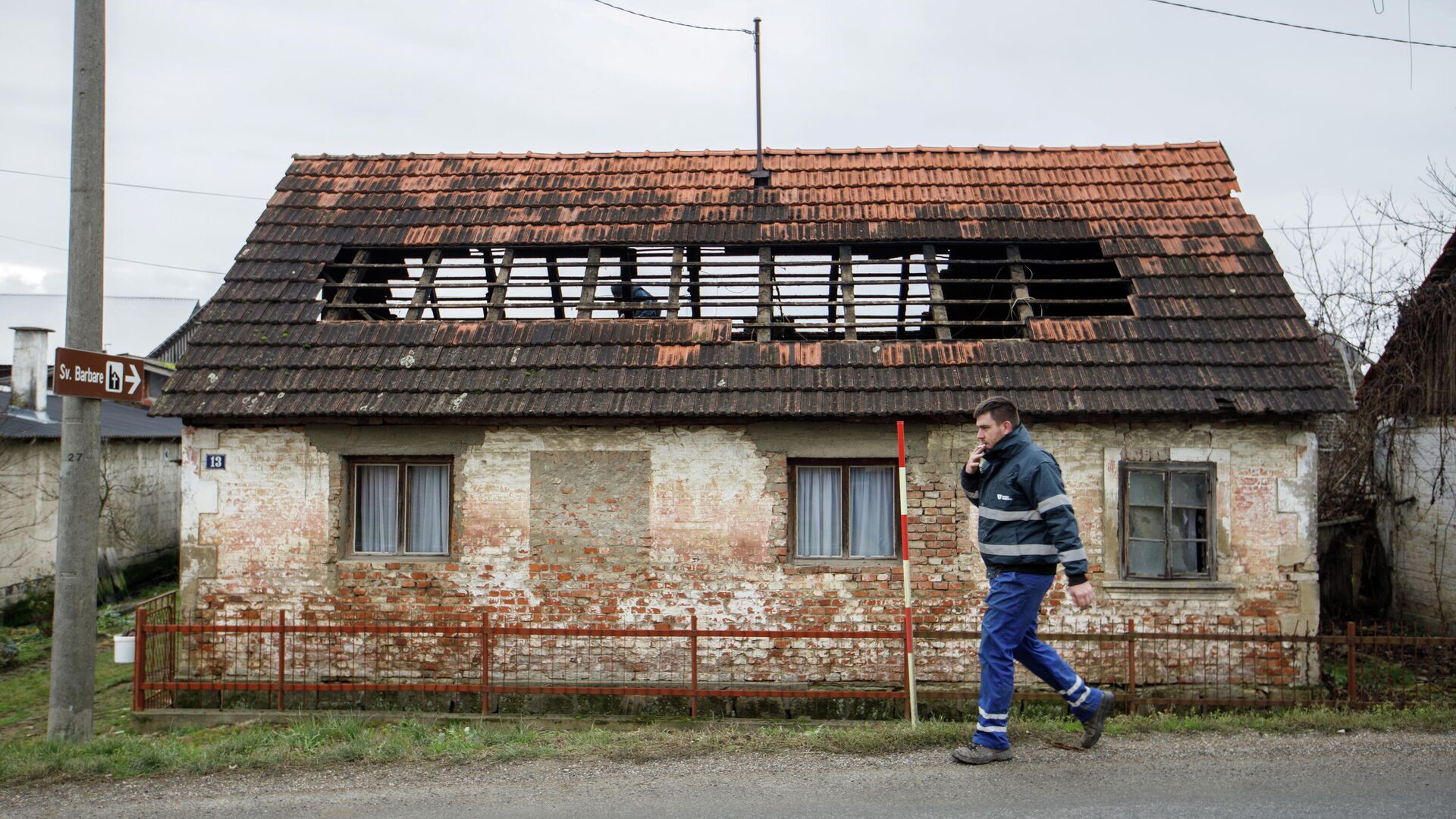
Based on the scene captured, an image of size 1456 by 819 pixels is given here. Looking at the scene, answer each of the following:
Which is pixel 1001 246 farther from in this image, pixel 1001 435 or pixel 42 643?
pixel 42 643

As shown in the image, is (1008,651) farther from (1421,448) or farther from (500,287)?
(1421,448)

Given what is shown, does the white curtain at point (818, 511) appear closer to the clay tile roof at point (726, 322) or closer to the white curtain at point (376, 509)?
the clay tile roof at point (726, 322)

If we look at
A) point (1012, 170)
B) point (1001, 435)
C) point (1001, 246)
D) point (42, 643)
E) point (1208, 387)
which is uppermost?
point (1012, 170)

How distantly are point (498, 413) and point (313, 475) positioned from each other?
1925 mm

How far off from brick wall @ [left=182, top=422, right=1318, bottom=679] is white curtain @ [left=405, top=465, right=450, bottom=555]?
217 mm

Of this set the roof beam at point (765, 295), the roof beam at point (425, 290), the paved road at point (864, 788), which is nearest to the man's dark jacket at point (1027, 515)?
the paved road at point (864, 788)

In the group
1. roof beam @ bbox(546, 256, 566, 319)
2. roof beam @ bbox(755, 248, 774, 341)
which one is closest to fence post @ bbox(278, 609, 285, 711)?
roof beam @ bbox(546, 256, 566, 319)

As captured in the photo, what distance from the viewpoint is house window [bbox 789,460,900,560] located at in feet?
30.8

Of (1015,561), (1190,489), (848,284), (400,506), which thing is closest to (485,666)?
(400,506)

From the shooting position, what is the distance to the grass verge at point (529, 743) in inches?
238

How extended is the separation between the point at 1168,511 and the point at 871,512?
8.70 feet

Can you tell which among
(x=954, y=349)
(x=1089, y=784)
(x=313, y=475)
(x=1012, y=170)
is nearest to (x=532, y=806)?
(x=1089, y=784)

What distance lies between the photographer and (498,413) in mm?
9016

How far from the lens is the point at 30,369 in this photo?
15.4 meters
